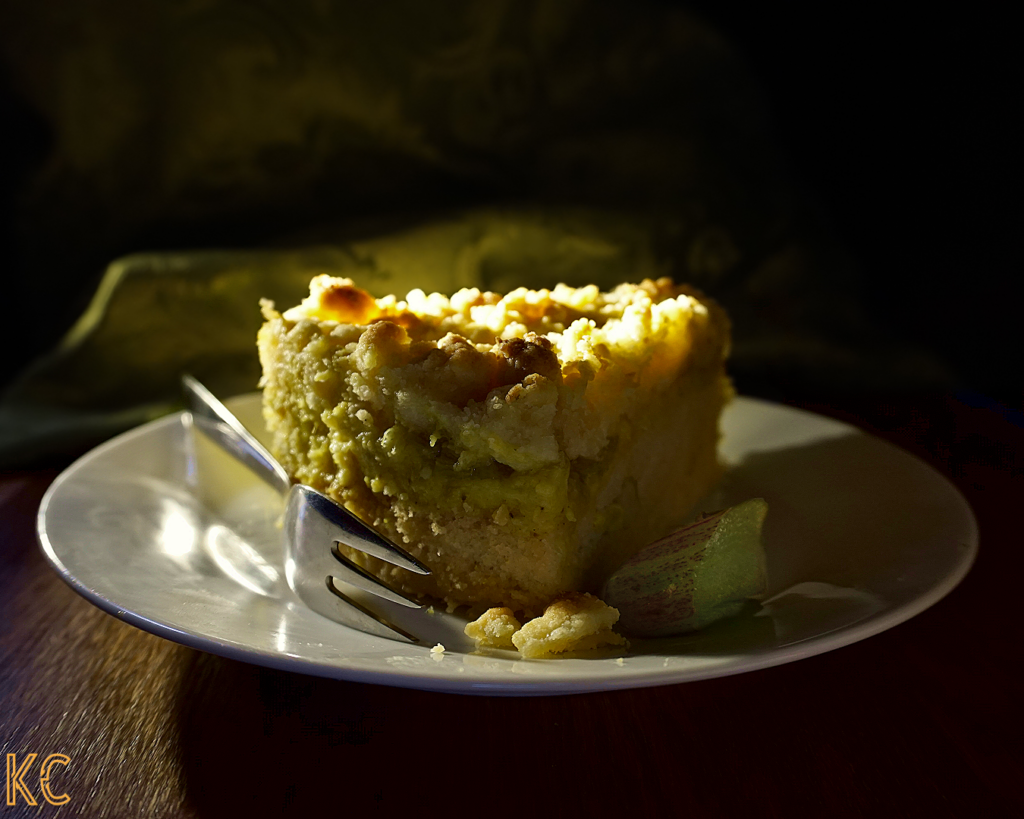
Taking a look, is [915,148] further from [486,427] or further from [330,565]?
[330,565]

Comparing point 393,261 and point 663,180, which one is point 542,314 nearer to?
point 393,261

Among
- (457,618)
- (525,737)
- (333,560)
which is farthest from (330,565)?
(525,737)

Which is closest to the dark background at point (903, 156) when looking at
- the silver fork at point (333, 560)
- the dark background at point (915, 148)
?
the dark background at point (915, 148)

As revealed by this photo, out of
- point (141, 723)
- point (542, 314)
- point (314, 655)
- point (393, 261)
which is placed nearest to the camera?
point (314, 655)

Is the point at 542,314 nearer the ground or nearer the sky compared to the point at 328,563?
nearer the sky

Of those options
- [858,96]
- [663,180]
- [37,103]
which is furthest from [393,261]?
[858,96]
